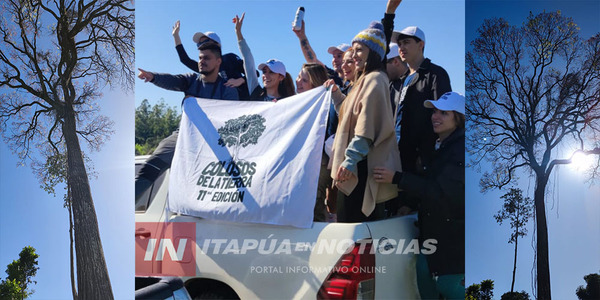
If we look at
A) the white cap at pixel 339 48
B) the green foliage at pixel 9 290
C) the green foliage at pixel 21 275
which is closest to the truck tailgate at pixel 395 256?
the white cap at pixel 339 48

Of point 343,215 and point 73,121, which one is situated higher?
point 73,121

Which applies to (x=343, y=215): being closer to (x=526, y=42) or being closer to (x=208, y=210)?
(x=208, y=210)

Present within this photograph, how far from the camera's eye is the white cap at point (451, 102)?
3.66m

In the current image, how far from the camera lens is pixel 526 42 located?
382cm

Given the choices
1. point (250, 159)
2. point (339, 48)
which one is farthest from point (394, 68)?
point (250, 159)

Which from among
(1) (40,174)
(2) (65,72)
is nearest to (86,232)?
(1) (40,174)

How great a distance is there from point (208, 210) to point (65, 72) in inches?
65.0

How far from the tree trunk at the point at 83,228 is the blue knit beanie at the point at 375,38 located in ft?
7.63

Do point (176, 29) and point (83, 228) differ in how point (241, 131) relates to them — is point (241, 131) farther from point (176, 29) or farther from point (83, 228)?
Answer: point (83, 228)

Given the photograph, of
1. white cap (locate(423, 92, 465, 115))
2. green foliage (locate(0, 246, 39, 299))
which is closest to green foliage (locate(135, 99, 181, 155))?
green foliage (locate(0, 246, 39, 299))

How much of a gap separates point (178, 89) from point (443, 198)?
6.07 ft

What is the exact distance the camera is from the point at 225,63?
14.0 feet

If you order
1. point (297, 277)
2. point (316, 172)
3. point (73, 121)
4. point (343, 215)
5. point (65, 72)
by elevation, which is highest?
point (65, 72)

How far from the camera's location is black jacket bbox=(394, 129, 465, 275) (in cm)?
359
